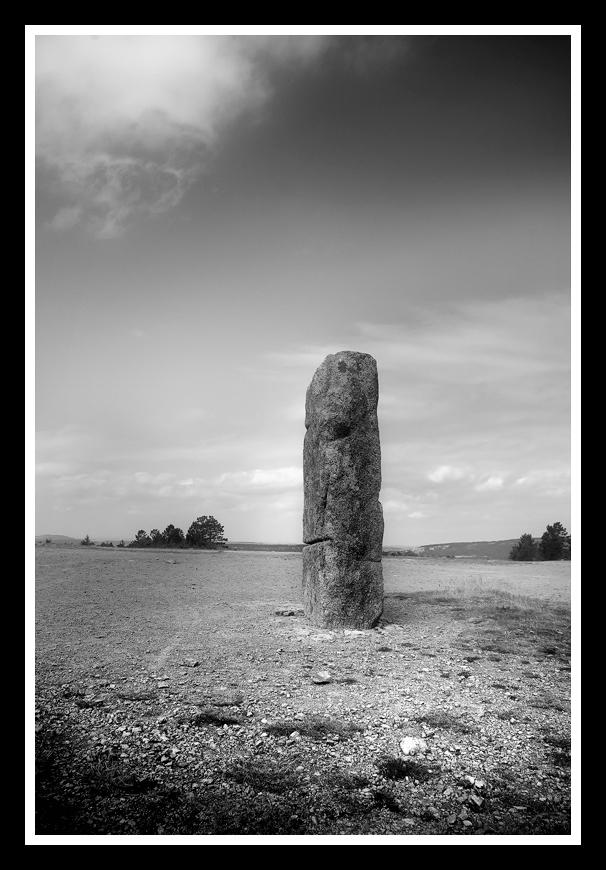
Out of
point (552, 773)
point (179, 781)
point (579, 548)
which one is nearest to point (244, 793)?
point (179, 781)

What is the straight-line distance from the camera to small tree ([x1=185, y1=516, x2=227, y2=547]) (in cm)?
2442

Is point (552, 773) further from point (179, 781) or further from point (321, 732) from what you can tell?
point (179, 781)

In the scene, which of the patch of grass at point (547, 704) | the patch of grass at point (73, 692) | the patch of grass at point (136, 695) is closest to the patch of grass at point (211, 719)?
the patch of grass at point (136, 695)

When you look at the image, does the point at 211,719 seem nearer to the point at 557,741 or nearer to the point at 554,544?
the point at 557,741

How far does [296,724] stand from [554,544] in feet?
73.6

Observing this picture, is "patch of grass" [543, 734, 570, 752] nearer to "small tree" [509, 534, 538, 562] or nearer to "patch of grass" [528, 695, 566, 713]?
"patch of grass" [528, 695, 566, 713]

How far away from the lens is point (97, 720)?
5.48 m

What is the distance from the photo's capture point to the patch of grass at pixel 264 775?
4.30m

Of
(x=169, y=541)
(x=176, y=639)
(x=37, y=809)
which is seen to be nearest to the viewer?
(x=37, y=809)

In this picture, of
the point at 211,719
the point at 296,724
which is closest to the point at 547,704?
the point at 296,724
